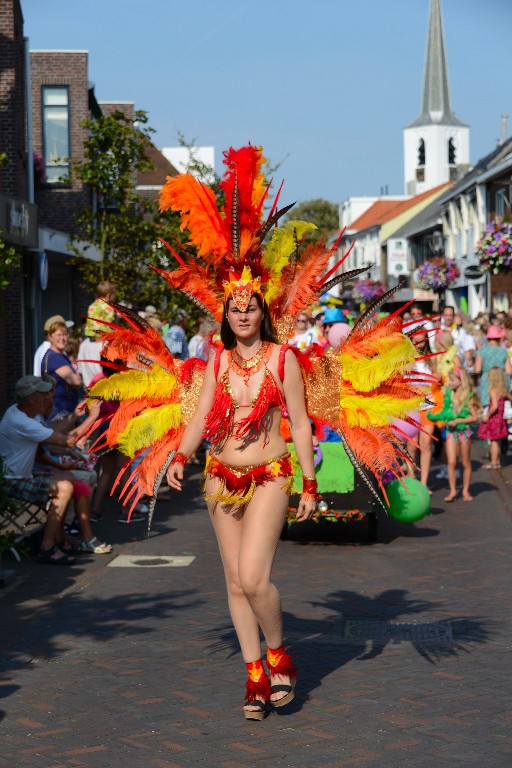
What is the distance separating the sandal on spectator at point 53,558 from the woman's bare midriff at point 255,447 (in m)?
4.25

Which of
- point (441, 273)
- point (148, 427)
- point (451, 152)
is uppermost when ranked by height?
point (451, 152)

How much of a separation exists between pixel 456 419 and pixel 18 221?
291 inches

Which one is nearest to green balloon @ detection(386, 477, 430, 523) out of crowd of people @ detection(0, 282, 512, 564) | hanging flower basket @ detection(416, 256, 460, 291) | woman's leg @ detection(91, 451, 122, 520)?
crowd of people @ detection(0, 282, 512, 564)

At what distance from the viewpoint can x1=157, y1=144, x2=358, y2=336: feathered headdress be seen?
19.5 feet

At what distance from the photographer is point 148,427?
21.0 ft

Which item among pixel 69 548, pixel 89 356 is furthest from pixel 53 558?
pixel 89 356

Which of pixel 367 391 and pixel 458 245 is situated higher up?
pixel 458 245

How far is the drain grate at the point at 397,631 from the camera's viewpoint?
724cm

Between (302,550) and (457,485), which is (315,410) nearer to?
(302,550)

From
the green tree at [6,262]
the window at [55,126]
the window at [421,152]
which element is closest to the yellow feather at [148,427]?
the green tree at [6,262]

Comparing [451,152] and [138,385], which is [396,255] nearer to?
[451,152]

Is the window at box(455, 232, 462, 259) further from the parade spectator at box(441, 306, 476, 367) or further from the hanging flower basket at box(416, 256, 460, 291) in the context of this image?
the parade spectator at box(441, 306, 476, 367)

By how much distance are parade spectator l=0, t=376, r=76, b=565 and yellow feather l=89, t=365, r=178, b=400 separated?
3.25 m

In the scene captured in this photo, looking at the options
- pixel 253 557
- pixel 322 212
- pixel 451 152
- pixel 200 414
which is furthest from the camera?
pixel 451 152
